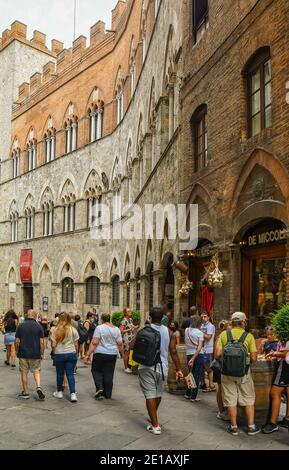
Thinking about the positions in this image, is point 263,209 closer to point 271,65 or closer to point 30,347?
point 271,65

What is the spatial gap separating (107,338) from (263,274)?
343 centimetres

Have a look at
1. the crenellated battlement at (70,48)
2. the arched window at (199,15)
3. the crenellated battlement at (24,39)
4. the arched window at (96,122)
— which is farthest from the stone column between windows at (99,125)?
the arched window at (199,15)

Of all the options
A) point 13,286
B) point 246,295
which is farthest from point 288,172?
point 13,286

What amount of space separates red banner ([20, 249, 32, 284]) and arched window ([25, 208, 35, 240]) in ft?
3.75

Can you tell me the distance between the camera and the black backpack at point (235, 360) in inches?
227

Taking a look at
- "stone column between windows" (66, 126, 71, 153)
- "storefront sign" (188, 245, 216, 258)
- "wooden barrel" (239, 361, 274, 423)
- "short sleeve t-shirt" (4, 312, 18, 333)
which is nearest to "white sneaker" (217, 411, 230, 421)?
"wooden barrel" (239, 361, 274, 423)

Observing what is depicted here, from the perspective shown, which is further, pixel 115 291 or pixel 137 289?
pixel 115 291

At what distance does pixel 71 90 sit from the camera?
31.7m

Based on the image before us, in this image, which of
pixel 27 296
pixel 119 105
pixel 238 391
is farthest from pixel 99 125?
pixel 238 391

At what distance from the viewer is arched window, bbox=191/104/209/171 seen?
12.3 m

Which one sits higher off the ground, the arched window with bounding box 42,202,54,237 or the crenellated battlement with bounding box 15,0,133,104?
the crenellated battlement with bounding box 15,0,133,104

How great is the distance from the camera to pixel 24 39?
38.7m

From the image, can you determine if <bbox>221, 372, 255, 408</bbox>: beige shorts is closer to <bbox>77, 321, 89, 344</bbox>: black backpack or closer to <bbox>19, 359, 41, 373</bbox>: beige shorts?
<bbox>19, 359, 41, 373</bbox>: beige shorts

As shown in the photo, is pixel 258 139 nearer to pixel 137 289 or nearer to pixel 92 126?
pixel 137 289
